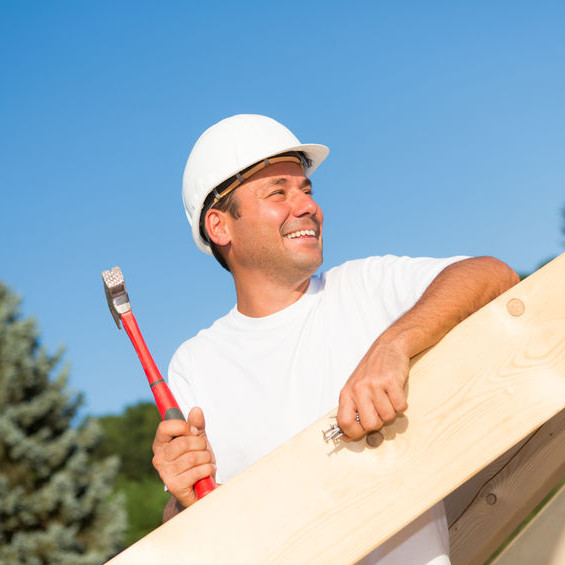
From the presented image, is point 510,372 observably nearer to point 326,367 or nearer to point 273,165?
point 326,367

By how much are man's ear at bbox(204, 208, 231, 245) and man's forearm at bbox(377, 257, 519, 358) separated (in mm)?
1297

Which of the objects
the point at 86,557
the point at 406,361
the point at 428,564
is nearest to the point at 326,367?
the point at 428,564

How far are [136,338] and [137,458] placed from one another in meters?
31.6

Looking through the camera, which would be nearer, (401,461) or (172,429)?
(401,461)

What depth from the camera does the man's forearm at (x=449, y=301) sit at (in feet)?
4.57

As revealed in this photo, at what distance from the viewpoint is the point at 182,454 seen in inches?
68.4

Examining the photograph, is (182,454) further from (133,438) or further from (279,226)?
(133,438)

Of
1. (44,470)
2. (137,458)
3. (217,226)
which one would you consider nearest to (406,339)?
(217,226)

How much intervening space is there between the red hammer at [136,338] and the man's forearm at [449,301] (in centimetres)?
78

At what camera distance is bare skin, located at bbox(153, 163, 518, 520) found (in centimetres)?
129

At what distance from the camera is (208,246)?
316 centimetres

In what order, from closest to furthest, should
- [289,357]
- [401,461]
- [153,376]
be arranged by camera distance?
1. [401,461]
2. [153,376]
3. [289,357]

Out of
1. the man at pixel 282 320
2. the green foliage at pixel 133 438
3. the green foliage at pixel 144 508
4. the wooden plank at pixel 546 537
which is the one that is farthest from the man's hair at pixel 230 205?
the green foliage at pixel 133 438

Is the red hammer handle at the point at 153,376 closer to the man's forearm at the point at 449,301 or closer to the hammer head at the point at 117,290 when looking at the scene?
the hammer head at the point at 117,290
